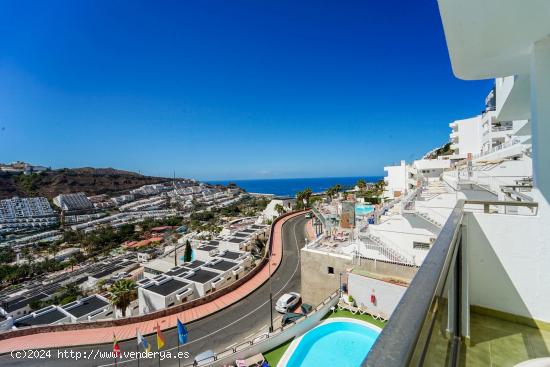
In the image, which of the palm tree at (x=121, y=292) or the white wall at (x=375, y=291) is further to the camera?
A: the palm tree at (x=121, y=292)

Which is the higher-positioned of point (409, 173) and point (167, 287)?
point (409, 173)

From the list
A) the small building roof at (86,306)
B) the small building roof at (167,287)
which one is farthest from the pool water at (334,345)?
the small building roof at (86,306)

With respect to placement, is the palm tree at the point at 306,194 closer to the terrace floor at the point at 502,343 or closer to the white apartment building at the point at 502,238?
the white apartment building at the point at 502,238

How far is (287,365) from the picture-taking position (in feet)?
28.4

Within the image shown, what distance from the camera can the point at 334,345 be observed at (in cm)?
951

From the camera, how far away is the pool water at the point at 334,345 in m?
8.70

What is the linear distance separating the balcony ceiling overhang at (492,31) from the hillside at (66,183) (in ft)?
406

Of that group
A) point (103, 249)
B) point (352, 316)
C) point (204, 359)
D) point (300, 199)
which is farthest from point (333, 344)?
point (103, 249)

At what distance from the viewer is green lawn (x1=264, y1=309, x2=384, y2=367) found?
9523mm

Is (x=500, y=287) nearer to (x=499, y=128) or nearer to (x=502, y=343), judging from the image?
(x=502, y=343)

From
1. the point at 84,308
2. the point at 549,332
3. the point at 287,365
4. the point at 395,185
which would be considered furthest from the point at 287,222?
the point at 549,332

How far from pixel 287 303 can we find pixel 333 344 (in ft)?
14.1

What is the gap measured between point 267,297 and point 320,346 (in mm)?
6064

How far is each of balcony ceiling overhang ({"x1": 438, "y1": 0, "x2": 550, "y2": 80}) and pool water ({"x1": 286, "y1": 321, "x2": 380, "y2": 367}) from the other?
27.9 feet
